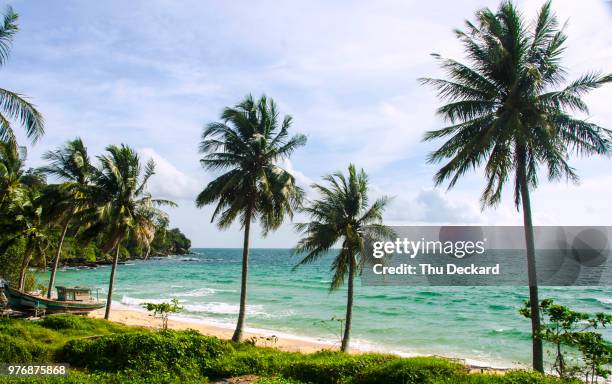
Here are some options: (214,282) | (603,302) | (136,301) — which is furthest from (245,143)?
(214,282)

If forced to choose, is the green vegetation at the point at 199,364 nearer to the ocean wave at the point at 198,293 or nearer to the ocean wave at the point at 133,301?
the ocean wave at the point at 133,301

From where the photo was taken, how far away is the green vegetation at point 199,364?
834 centimetres

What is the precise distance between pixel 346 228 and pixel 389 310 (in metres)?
21.6

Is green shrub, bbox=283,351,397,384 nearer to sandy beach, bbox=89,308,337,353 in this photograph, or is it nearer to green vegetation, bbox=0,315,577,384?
green vegetation, bbox=0,315,577,384

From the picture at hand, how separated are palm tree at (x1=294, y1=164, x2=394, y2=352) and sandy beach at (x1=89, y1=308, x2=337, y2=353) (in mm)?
5064

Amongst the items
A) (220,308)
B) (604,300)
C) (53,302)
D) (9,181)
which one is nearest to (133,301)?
(220,308)

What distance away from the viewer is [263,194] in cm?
1677

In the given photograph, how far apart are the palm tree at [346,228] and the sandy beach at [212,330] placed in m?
5.06

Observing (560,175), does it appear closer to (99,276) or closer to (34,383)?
(34,383)

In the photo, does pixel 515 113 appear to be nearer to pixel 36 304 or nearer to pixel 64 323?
pixel 64 323

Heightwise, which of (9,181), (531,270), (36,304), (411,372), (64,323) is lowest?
(36,304)

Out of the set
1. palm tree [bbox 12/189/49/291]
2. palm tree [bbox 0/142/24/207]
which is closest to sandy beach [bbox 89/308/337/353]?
palm tree [bbox 12/189/49/291]

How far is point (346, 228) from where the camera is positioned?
16.5 m

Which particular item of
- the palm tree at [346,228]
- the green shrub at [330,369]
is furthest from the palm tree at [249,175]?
the green shrub at [330,369]
